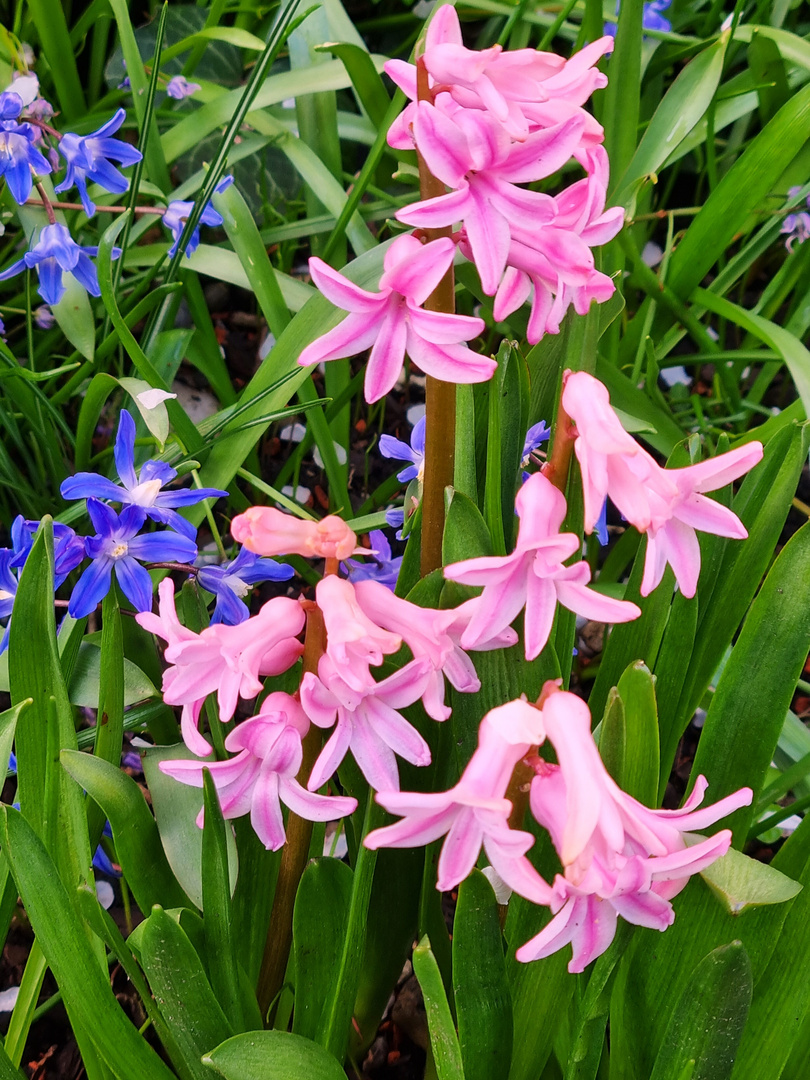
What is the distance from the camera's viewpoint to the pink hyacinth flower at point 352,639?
74cm

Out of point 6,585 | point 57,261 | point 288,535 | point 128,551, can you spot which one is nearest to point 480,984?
point 288,535

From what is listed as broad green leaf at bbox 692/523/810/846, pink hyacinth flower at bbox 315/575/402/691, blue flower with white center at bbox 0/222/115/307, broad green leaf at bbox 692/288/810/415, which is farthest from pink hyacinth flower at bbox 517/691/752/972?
blue flower with white center at bbox 0/222/115/307

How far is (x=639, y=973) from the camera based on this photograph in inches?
39.7

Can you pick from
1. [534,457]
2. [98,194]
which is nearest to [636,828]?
[534,457]

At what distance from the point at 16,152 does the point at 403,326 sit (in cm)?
94

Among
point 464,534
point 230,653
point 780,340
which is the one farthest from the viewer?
point 780,340

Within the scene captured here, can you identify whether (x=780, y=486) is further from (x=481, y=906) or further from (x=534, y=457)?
(x=481, y=906)

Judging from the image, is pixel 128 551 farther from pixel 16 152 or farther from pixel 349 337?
pixel 16 152

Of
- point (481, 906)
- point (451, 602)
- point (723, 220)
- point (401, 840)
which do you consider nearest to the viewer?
point (401, 840)

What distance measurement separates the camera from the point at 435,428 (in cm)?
94

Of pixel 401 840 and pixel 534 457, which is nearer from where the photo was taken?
pixel 401 840

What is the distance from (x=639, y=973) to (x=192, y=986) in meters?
0.45

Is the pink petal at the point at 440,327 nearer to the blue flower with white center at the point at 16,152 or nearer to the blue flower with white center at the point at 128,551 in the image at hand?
the blue flower with white center at the point at 128,551

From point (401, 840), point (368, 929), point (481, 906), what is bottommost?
point (368, 929)
